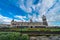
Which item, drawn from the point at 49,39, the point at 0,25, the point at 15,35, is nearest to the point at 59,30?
the point at 49,39

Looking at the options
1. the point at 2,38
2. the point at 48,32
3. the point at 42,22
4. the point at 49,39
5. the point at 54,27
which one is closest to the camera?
the point at 2,38

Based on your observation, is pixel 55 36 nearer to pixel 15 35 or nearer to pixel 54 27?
pixel 54 27

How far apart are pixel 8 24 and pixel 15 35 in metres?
6.02

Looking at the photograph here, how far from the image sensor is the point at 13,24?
2025cm

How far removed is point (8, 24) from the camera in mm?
19359

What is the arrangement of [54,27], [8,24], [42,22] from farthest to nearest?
[42,22] < [8,24] < [54,27]

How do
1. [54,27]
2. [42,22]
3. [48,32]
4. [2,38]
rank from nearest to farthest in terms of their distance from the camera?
[2,38] → [48,32] → [54,27] → [42,22]

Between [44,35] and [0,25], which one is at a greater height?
[0,25]

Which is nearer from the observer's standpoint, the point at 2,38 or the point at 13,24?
the point at 2,38

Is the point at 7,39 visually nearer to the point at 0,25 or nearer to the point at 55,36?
the point at 55,36

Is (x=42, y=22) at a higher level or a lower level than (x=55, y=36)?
higher

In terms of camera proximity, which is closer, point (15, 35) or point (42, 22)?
point (15, 35)

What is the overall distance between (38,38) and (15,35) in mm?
2645

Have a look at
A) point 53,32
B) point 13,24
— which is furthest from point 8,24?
point 53,32
